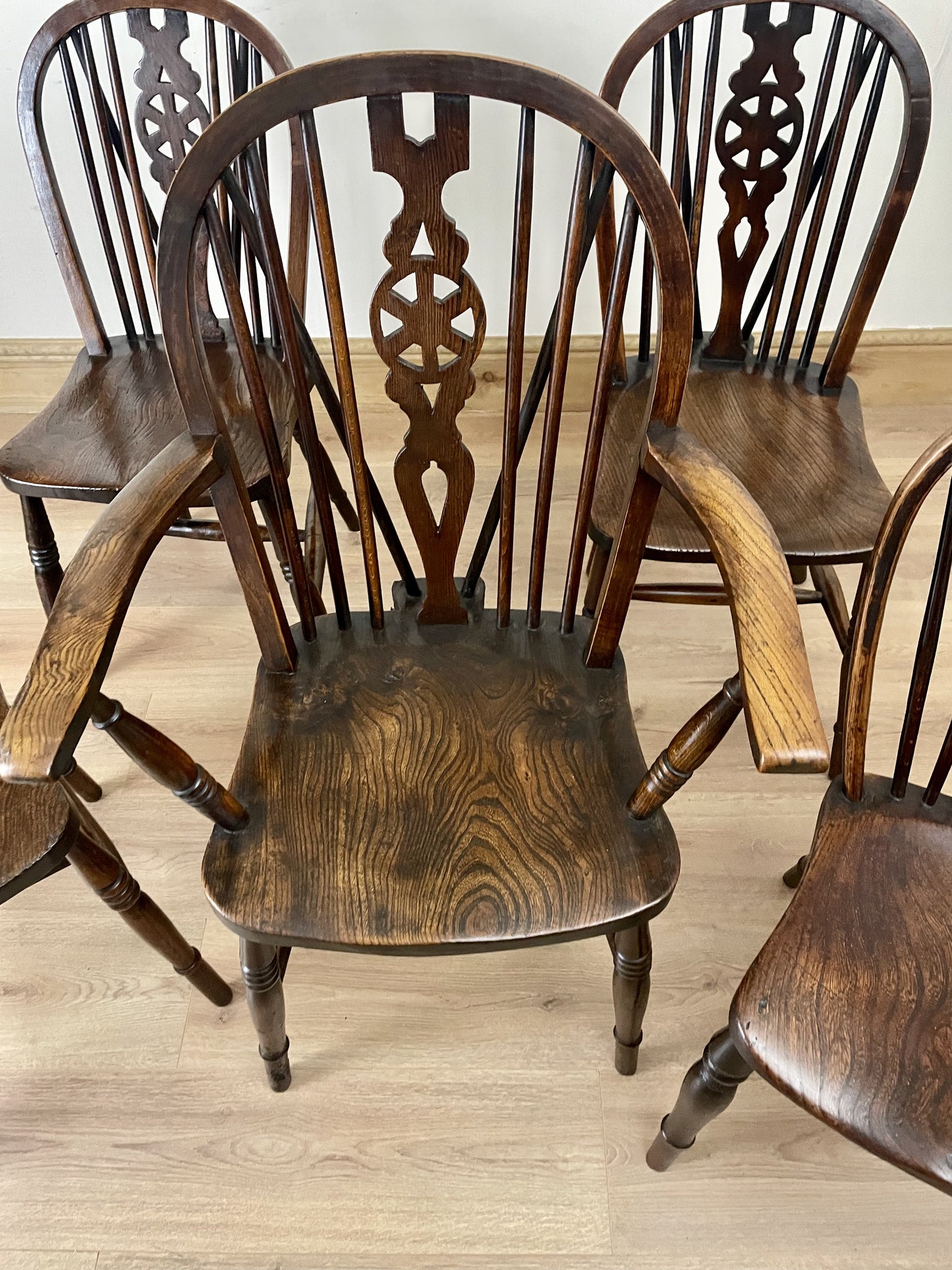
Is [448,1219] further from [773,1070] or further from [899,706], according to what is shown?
[899,706]

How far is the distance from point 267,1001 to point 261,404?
24.0 inches

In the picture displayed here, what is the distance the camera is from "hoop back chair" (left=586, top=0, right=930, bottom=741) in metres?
1.11

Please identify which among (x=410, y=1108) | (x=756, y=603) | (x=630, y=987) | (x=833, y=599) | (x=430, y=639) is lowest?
(x=410, y=1108)

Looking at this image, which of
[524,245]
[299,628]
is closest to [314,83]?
[524,245]

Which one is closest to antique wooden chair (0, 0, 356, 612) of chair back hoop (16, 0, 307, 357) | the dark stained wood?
chair back hoop (16, 0, 307, 357)

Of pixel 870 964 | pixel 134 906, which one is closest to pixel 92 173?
pixel 134 906

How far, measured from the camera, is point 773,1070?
753mm

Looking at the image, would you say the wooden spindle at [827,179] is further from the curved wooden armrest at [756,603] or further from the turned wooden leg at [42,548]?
the turned wooden leg at [42,548]

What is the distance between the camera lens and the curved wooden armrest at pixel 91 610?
67 cm

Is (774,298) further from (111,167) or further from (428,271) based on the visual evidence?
(111,167)

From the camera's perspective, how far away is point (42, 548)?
1.33m

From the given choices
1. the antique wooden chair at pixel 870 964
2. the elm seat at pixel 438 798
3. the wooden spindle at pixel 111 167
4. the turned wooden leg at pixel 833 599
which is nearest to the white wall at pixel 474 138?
the wooden spindle at pixel 111 167

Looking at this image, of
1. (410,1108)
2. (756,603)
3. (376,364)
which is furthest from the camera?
(376,364)

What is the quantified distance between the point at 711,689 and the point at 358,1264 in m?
0.94
